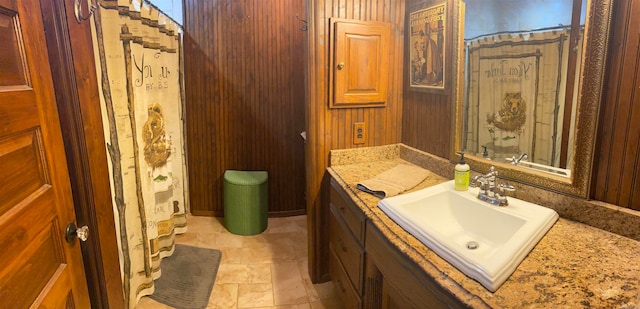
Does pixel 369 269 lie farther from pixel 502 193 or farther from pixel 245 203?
pixel 245 203

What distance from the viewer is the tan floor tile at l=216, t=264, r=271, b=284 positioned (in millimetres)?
2393

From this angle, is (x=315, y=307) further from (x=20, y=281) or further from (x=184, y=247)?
(x=20, y=281)

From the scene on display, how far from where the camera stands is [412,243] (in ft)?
3.69

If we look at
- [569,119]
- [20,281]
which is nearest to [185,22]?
[20,281]

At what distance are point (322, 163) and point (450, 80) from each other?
83 cm

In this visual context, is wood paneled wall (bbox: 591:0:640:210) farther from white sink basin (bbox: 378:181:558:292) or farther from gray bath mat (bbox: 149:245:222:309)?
gray bath mat (bbox: 149:245:222:309)

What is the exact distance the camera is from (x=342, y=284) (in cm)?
193

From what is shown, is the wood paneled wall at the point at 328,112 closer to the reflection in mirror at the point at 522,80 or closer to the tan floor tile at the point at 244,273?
the tan floor tile at the point at 244,273

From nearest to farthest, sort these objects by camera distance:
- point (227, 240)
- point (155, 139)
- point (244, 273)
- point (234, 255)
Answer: point (155, 139) < point (244, 273) < point (234, 255) < point (227, 240)

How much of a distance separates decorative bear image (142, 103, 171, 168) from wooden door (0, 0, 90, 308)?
107 centimetres

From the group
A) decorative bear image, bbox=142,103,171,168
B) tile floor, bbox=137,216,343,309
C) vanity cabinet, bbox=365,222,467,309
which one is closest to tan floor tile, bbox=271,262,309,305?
tile floor, bbox=137,216,343,309

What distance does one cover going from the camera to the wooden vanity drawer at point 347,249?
1614 mm

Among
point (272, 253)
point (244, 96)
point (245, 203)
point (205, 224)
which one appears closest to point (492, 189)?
point (272, 253)

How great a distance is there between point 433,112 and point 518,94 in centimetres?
54
